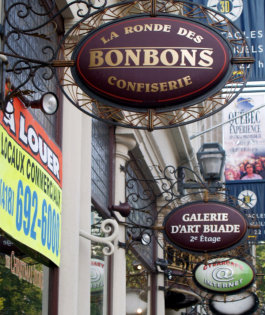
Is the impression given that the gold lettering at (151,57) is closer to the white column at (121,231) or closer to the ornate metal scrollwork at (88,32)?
the ornate metal scrollwork at (88,32)

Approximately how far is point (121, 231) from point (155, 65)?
6746 millimetres

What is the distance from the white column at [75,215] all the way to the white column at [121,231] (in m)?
2.21

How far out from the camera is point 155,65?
5965 millimetres

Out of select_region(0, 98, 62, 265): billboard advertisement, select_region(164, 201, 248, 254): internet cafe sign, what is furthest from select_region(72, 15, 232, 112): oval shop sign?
select_region(164, 201, 248, 254): internet cafe sign

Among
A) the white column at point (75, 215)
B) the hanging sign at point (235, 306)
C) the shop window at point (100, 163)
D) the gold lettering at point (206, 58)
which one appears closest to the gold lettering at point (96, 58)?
the gold lettering at point (206, 58)

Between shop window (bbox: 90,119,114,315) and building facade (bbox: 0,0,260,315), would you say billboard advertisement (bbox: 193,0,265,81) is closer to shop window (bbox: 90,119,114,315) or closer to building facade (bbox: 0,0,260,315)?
building facade (bbox: 0,0,260,315)

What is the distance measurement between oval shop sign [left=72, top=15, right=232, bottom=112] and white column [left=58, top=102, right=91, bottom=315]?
10.3 ft

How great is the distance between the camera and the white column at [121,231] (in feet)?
38.8

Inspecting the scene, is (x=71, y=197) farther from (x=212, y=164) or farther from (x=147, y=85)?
(x=212, y=164)

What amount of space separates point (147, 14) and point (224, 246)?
5.57 m

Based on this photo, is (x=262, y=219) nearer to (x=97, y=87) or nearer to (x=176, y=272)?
(x=176, y=272)

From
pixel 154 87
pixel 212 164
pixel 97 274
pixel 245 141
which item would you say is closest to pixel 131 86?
pixel 154 87

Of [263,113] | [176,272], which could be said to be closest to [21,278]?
[176,272]

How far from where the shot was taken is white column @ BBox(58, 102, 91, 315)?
8797 mm
